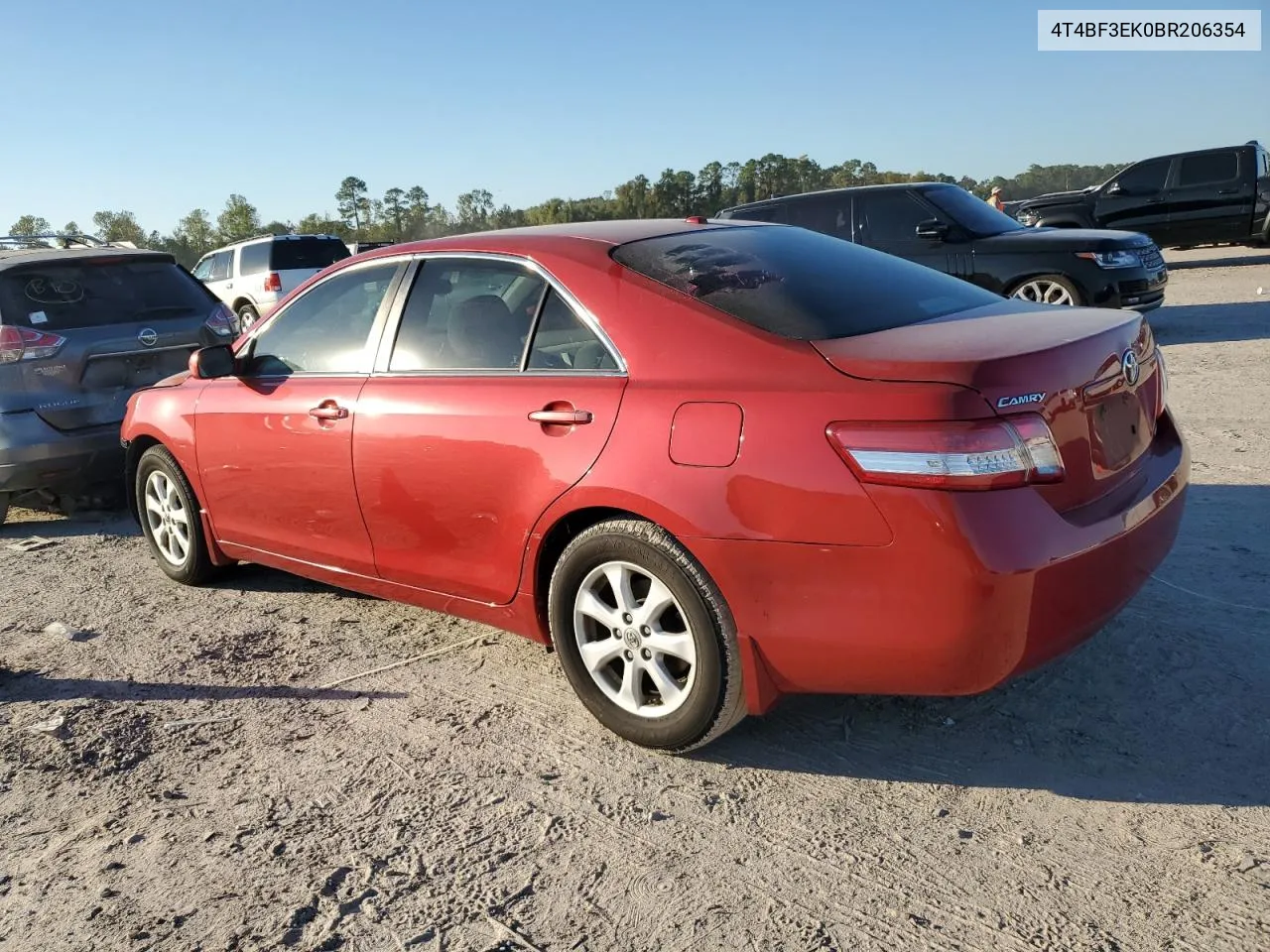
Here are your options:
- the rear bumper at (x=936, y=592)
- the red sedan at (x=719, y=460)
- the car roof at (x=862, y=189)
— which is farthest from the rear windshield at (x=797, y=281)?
the car roof at (x=862, y=189)

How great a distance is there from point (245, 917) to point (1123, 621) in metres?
3.15

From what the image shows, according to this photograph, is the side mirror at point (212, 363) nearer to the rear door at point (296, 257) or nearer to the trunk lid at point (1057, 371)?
the trunk lid at point (1057, 371)

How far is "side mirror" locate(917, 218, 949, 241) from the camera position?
1081 cm

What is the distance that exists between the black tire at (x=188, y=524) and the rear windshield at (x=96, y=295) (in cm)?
183

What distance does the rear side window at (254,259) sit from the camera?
19203mm

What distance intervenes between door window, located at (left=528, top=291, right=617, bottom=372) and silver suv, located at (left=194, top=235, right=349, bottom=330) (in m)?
16.3

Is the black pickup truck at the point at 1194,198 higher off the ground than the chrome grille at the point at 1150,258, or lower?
higher

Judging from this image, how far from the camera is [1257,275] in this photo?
55.2 feet

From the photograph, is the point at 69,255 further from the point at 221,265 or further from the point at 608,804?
the point at 221,265

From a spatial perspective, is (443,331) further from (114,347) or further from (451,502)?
(114,347)

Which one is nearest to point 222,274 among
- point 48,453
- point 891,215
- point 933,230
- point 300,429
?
point 891,215

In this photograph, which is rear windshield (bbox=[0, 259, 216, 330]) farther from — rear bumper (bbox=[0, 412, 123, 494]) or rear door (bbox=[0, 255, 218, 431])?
rear bumper (bbox=[0, 412, 123, 494])

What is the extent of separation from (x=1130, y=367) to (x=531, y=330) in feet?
6.30

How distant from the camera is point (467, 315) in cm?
390
